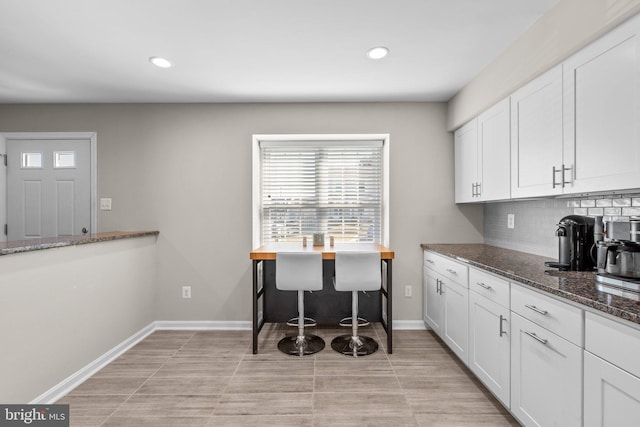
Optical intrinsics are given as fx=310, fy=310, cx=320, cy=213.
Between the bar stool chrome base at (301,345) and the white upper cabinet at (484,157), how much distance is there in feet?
6.56

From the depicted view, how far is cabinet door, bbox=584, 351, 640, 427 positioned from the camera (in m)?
1.07

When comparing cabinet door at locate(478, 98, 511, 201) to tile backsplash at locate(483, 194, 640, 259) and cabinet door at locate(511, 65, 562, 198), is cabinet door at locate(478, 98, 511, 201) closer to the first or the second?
cabinet door at locate(511, 65, 562, 198)

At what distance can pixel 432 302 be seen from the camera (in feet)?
10.1

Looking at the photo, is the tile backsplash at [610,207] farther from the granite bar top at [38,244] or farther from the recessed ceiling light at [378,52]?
the granite bar top at [38,244]

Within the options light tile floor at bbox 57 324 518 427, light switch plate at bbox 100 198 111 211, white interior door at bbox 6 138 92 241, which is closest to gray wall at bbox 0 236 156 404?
light tile floor at bbox 57 324 518 427

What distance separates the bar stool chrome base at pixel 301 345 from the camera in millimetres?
2742

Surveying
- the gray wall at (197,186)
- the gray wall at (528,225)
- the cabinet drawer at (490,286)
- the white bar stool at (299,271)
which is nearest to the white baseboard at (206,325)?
the gray wall at (197,186)

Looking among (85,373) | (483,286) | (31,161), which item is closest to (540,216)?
(483,286)

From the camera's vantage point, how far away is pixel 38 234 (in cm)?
335

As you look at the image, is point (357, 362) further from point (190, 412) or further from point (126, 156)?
point (126, 156)

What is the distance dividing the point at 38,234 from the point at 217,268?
1.96 meters

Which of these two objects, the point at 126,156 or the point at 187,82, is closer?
the point at 187,82

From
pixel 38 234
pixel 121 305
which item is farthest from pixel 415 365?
pixel 38 234

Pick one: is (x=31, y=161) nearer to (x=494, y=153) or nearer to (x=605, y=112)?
(x=494, y=153)
